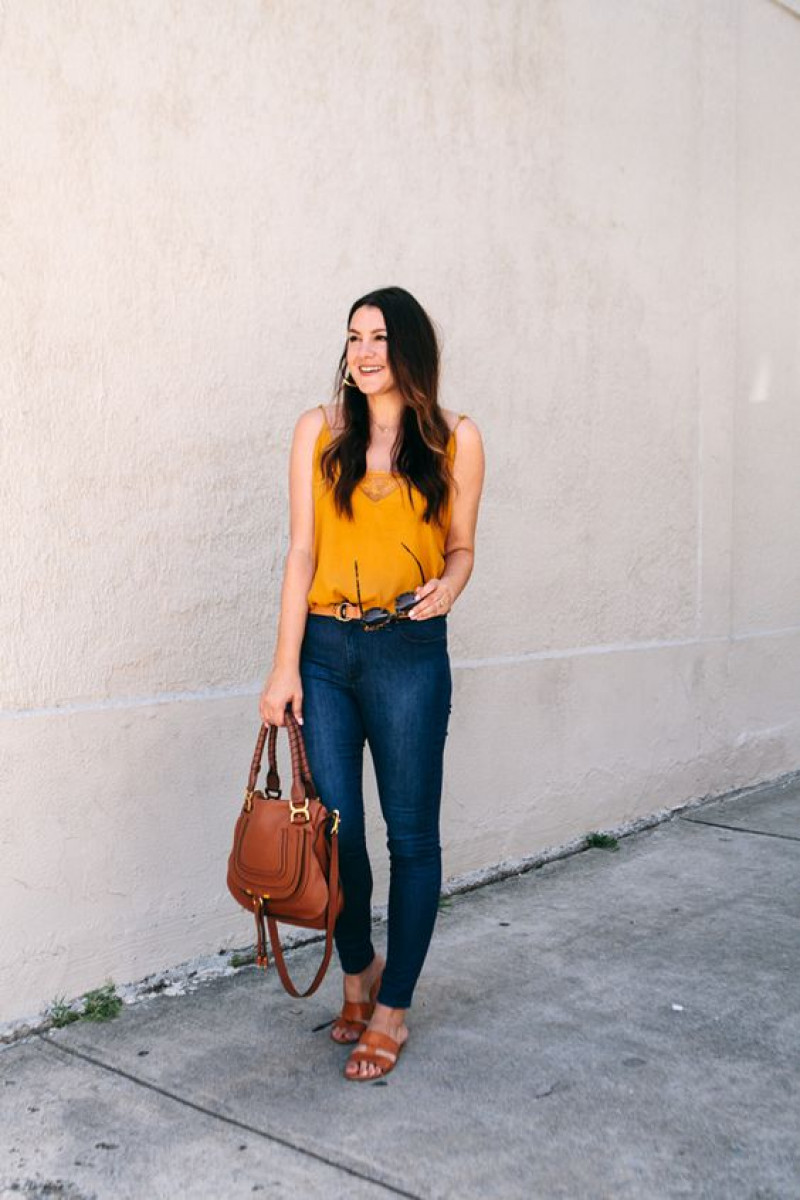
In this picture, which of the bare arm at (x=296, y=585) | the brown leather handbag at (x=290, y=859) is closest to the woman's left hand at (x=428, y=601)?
the bare arm at (x=296, y=585)

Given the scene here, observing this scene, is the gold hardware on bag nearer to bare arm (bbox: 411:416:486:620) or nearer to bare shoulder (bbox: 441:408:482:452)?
bare arm (bbox: 411:416:486:620)

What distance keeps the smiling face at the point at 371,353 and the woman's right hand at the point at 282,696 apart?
70cm

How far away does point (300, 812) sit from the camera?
3.13m

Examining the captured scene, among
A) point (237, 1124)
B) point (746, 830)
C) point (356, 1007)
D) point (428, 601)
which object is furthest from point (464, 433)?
point (746, 830)

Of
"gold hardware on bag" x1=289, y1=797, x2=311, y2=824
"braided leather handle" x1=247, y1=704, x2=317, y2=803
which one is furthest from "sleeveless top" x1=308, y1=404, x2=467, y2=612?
"gold hardware on bag" x1=289, y1=797, x2=311, y2=824

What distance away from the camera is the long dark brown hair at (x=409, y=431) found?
128 inches

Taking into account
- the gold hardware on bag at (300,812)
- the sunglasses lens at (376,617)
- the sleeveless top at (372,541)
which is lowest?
the gold hardware on bag at (300,812)

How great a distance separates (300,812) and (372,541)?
0.64 m

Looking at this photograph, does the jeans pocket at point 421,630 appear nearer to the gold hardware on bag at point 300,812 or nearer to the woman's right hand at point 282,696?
the woman's right hand at point 282,696

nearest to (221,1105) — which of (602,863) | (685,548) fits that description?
(602,863)

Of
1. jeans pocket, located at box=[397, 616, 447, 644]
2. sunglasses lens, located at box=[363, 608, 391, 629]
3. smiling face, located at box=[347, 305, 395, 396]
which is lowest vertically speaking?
jeans pocket, located at box=[397, 616, 447, 644]

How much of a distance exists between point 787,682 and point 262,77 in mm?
4145

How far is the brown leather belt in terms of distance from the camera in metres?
3.21

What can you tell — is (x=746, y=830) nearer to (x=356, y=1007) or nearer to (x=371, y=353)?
(x=356, y=1007)
